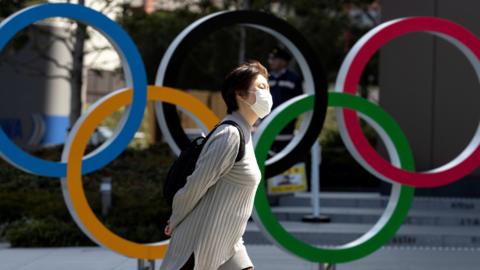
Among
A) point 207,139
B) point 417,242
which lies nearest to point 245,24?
point 207,139

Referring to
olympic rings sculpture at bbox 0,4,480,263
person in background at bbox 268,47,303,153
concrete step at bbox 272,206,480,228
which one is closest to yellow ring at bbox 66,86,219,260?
olympic rings sculpture at bbox 0,4,480,263

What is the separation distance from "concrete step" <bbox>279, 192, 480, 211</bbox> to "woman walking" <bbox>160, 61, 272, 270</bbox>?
807 centimetres

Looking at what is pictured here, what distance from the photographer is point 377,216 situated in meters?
12.5

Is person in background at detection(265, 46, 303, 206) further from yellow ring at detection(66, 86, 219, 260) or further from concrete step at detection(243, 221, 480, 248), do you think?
yellow ring at detection(66, 86, 219, 260)

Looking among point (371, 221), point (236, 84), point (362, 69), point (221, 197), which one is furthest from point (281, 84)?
point (221, 197)

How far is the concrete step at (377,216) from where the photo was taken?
1227cm

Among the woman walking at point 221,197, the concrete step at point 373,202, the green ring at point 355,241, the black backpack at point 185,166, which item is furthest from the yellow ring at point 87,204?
the concrete step at point 373,202

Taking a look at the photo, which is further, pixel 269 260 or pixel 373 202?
pixel 373 202

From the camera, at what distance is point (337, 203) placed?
1352 cm

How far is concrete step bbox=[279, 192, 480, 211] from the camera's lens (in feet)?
42.8

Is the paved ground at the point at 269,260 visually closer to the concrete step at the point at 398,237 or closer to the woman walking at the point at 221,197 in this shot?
the concrete step at the point at 398,237

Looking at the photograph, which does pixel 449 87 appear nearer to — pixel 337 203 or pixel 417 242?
pixel 337 203

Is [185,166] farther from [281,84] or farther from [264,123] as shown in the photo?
[281,84]

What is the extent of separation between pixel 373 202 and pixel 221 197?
8555 millimetres
